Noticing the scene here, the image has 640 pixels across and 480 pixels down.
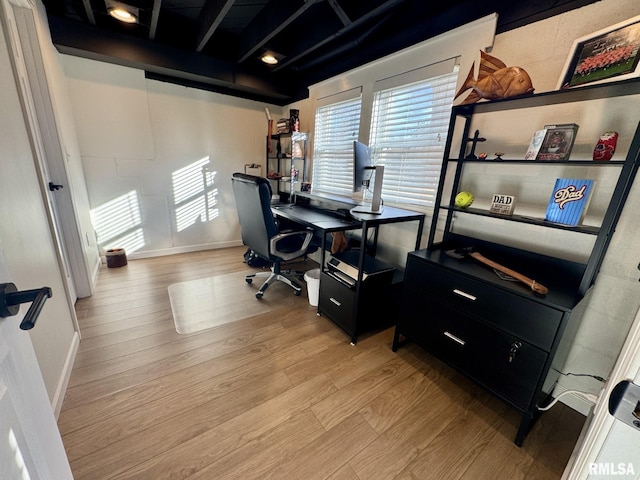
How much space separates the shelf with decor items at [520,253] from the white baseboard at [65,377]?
1.87 m

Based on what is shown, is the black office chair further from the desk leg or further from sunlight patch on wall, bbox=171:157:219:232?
sunlight patch on wall, bbox=171:157:219:232

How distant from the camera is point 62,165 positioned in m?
2.05

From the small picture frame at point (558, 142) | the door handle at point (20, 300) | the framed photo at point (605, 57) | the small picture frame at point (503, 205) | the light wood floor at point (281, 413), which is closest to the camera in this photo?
the door handle at point (20, 300)

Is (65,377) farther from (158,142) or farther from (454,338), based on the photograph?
(158,142)

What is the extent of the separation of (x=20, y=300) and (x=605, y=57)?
6.71 ft

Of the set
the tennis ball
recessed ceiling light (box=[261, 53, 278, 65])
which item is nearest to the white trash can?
the tennis ball

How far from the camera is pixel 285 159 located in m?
3.80

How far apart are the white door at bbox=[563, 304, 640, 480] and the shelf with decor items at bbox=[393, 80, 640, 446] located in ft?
1.95

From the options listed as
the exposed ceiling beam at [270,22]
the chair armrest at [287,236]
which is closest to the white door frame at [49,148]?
the chair armrest at [287,236]

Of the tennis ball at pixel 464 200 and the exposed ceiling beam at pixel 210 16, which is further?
the exposed ceiling beam at pixel 210 16

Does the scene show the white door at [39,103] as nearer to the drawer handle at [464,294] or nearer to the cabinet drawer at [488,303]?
the cabinet drawer at [488,303]

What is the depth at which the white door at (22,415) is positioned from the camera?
463 millimetres

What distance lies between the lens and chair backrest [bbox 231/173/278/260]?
6.64 ft

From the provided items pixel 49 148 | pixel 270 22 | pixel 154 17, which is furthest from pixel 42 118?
pixel 270 22
